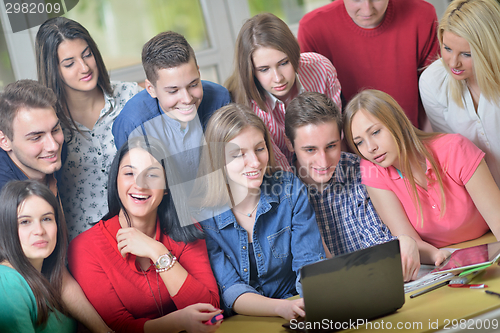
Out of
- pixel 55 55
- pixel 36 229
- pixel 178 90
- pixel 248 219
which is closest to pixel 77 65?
pixel 55 55

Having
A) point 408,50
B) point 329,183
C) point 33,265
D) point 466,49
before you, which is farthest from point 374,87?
point 33,265

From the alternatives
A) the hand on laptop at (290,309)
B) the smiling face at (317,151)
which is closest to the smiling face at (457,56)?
the smiling face at (317,151)

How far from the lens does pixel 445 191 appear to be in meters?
1.46

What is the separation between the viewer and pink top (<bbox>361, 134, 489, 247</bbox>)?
144 centimetres

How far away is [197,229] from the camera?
1.28 m

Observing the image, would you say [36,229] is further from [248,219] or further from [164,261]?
[248,219]

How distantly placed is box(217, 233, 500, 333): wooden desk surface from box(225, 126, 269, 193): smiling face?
0.40 m

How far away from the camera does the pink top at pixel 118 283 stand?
1.14m

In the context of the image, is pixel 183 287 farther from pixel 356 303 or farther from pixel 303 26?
pixel 303 26


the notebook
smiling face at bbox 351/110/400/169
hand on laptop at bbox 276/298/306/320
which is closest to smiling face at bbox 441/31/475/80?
smiling face at bbox 351/110/400/169

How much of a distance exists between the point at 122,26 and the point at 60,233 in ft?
2.02

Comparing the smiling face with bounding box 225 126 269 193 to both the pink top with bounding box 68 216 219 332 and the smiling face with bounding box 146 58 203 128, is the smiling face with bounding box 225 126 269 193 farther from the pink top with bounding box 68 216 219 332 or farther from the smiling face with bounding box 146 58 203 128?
the pink top with bounding box 68 216 219 332

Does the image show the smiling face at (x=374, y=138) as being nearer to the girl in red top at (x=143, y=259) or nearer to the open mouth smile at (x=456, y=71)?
the open mouth smile at (x=456, y=71)

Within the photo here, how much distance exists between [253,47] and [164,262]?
0.74 meters
